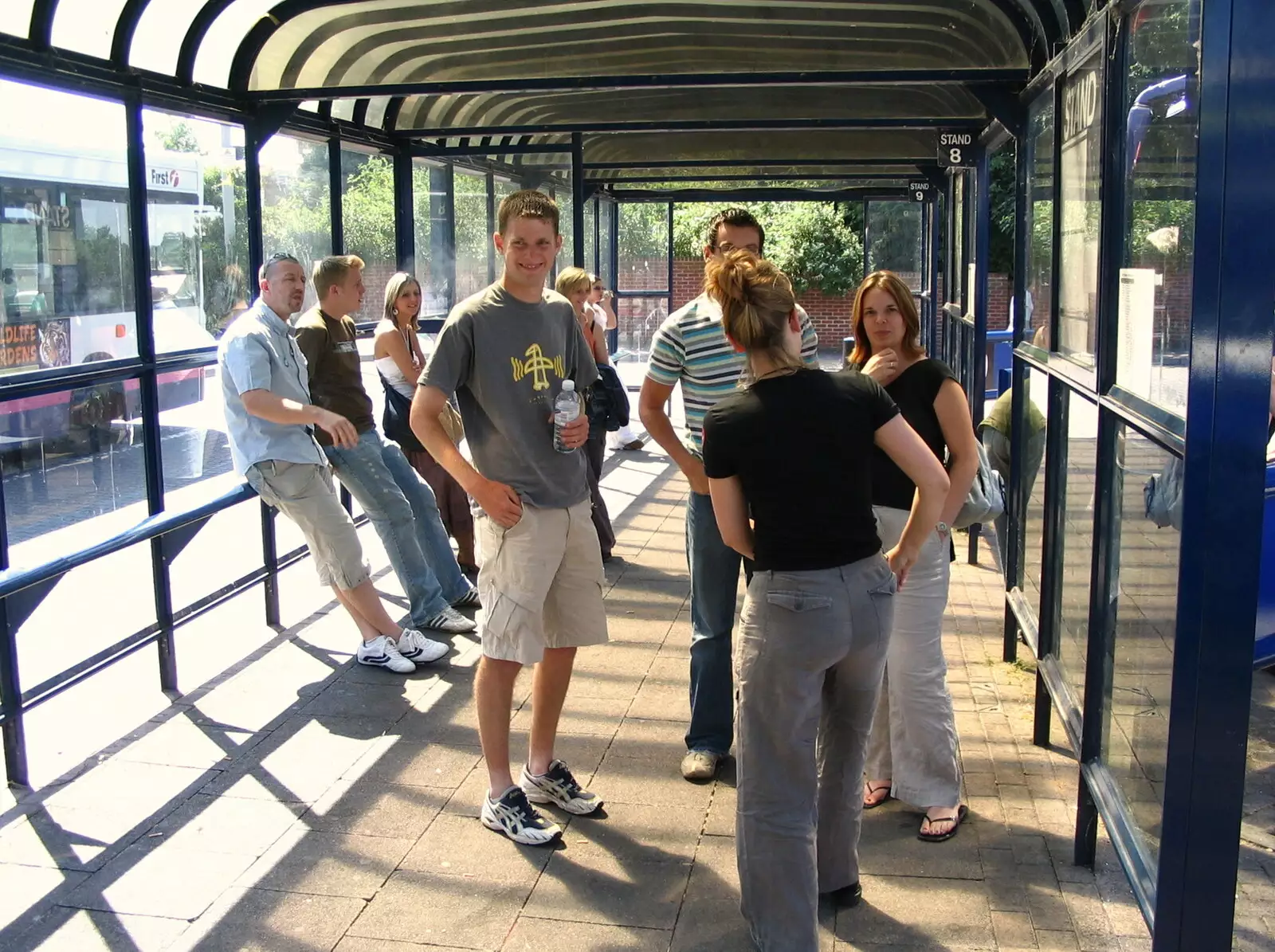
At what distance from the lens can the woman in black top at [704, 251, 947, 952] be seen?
2.93 meters

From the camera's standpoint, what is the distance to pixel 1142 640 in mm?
2973

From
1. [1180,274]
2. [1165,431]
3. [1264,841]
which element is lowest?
[1264,841]

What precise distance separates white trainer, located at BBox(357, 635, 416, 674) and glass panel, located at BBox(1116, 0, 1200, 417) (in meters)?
3.29

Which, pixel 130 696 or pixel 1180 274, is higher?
pixel 1180 274

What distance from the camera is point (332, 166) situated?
689 cm

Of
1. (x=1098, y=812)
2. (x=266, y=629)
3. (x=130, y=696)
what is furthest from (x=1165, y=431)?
(x=266, y=629)

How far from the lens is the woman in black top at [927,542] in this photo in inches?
147

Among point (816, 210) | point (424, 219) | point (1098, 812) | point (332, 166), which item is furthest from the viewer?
point (816, 210)

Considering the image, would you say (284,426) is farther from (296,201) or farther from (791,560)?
(791,560)

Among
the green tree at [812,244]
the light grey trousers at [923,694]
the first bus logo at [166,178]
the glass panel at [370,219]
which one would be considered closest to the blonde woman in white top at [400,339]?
the glass panel at [370,219]

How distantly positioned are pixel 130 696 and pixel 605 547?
297cm

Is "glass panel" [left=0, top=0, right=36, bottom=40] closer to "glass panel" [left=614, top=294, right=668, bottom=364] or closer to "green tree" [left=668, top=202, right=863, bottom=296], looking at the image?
"glass panel" [left=614, top=294, right=668, bottom=364]

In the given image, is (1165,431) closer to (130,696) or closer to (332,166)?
(130,696)

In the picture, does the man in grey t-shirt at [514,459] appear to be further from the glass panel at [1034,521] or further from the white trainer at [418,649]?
the glass panel at [1034,521]
